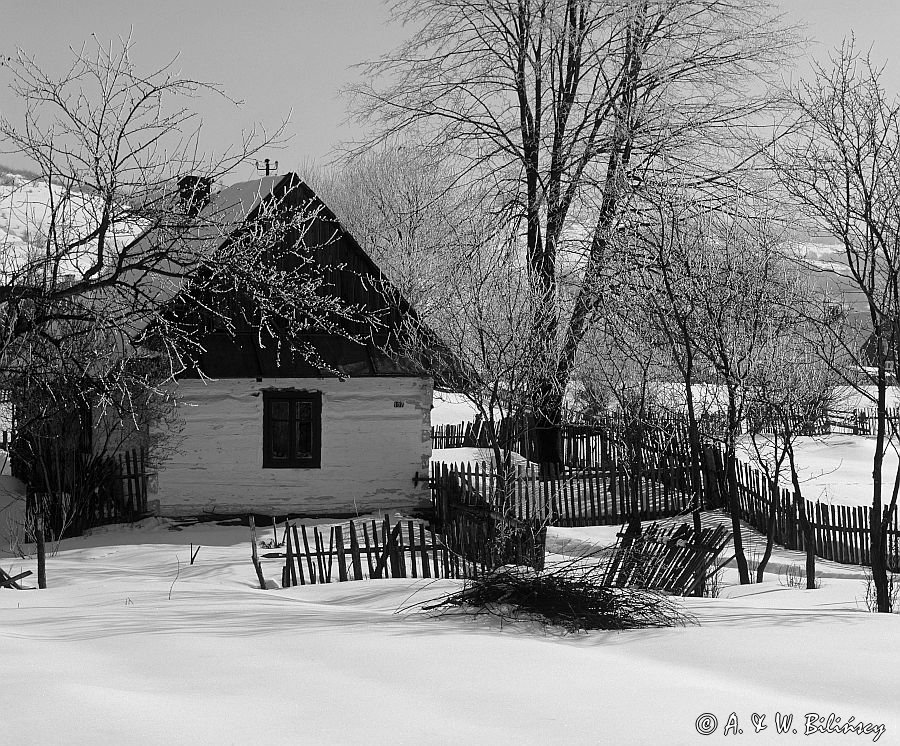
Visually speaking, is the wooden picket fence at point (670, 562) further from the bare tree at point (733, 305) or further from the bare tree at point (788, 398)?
the bare tree at point (788, 398)

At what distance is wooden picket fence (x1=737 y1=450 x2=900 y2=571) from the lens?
15.2 meters

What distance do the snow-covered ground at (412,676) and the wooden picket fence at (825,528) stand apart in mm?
7945

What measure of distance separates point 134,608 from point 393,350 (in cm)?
1094

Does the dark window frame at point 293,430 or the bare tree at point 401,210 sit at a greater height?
the bare tree at point 401,210

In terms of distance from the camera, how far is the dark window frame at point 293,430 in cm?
1831

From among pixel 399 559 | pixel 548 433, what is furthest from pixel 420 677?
pixel 548 433

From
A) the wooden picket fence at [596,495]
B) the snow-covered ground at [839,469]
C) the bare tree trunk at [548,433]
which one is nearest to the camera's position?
the wooden picket fence at [596,495]

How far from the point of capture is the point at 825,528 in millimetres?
15883

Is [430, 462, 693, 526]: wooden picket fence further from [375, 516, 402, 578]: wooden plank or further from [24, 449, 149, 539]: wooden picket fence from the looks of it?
[24, 449, 149, 539]: wooden picket fence

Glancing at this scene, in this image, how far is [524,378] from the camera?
57.5 feet

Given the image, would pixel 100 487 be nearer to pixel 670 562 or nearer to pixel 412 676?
pixel 670 562

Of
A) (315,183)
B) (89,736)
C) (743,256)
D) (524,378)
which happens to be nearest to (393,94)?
(524,378)

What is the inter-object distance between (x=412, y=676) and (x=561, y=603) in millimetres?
2192

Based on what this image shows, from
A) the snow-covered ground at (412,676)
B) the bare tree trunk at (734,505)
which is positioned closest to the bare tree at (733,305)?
the bare tree trunk at (734,505)
